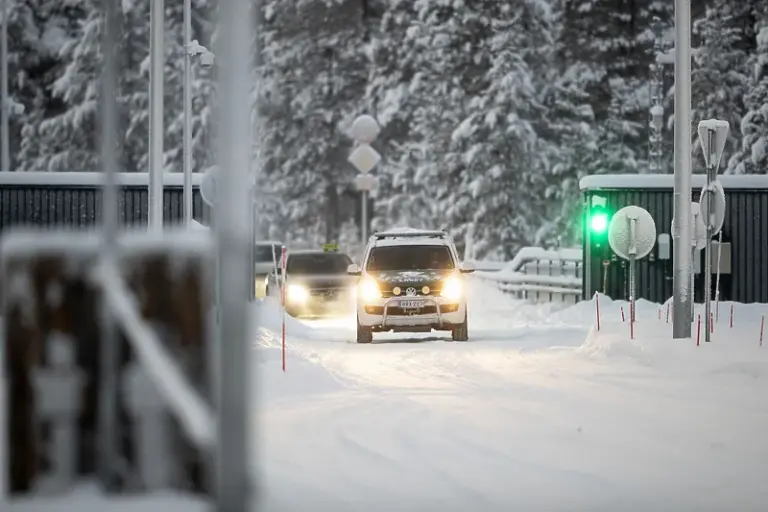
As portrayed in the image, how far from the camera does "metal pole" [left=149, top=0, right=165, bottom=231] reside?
20359mm

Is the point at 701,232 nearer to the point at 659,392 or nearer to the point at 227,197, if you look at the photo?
the point at 659,392

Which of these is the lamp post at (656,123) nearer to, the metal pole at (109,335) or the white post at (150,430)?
the metal pole at (109,335)

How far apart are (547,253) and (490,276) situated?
13.3 ft

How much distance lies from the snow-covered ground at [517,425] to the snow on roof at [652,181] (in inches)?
375

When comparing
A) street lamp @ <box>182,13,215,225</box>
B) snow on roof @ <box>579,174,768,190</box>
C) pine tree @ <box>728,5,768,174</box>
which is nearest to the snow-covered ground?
street lamp @ <box>182,13,215,225</box>

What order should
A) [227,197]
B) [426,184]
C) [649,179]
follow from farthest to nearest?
[426,184] → [649,179] → [227,197]

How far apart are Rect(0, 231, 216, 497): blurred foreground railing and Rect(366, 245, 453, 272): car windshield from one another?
15317 millimetres

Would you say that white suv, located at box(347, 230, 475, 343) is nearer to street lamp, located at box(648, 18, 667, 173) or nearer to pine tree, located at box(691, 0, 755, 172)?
street lamp, located at box(648, 18, 667, 173)

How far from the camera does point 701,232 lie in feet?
73.0

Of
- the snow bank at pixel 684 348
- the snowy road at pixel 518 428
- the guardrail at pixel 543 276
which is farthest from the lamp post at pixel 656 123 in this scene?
the snowy road at pixel 518 428

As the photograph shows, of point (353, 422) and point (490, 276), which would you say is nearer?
point (353, 422)

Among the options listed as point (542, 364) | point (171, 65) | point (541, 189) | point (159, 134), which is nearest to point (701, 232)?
point (542, 364)

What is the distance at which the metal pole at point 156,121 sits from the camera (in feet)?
66.8

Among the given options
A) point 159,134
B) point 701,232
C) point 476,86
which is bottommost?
point 701,232
